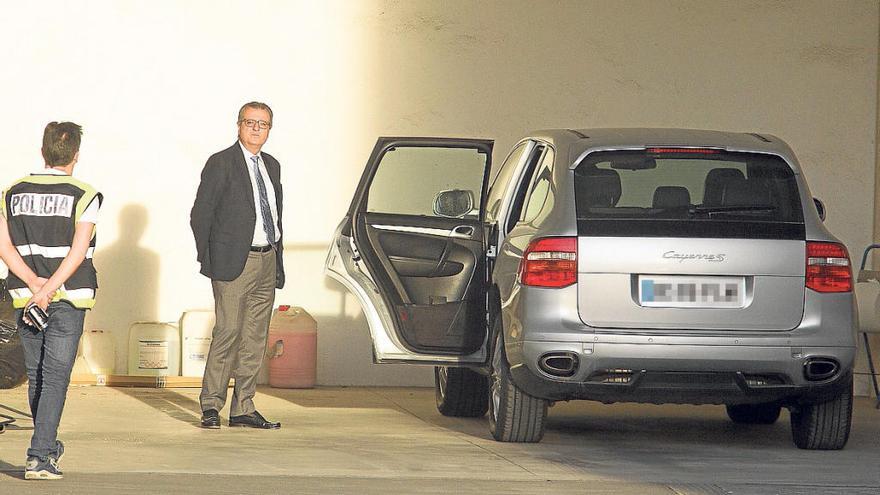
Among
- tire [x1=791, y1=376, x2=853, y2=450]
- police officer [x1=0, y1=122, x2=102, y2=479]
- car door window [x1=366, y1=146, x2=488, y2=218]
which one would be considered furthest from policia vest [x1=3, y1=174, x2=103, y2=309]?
car door window [x1=366, y1=146, x2=488, y2=218]

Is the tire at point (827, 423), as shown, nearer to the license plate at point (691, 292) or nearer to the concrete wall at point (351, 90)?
the license plate at point (691, 292)

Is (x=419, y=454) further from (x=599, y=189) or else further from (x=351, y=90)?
(x=351, y=90)

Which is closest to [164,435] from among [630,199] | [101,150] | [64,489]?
[64,489]

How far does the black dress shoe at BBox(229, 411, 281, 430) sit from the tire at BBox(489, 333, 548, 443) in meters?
1.45

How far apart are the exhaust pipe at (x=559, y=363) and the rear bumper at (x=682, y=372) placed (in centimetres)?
2

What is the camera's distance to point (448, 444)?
28.5ft

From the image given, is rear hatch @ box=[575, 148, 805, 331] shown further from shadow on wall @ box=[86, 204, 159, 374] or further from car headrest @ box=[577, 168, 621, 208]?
shadow on wall @ box=[86, 204, 159, 374]

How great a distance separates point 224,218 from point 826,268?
3441mm

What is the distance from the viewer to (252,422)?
9.43 m

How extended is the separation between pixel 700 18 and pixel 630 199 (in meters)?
4.71

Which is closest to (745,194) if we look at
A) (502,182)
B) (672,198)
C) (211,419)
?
(672,198)

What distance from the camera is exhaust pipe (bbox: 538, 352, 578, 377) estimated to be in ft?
26.3

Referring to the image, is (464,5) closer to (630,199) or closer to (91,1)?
(91,1)

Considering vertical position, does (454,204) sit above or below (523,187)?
below
